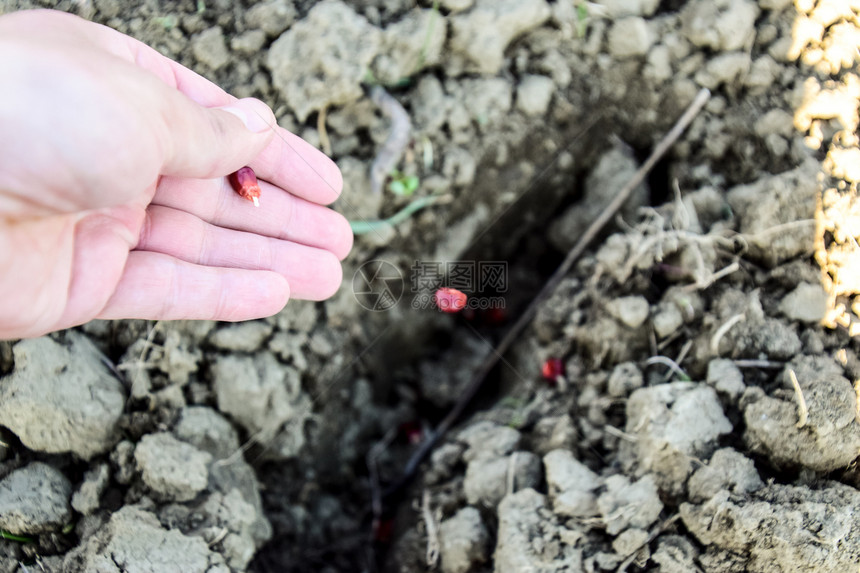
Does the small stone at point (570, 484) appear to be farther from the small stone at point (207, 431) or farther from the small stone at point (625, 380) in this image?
the small stone at point (207, 431)

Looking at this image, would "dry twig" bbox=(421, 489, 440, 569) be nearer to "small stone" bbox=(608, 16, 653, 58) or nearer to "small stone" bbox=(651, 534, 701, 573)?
"small stone" bbox=(651, 534, 701, 573)

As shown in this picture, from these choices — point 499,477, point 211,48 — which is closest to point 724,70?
point 499,477

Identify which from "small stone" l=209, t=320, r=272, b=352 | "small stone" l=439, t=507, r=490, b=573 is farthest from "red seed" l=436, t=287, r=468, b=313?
"small stone" l=439, t=507, r=490, b=573

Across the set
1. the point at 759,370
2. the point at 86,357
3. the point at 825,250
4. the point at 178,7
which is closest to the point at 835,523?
the point at 759,370

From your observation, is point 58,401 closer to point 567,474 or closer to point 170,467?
point 170,467

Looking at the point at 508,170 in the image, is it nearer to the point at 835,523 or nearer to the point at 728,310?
the point at 728,310
